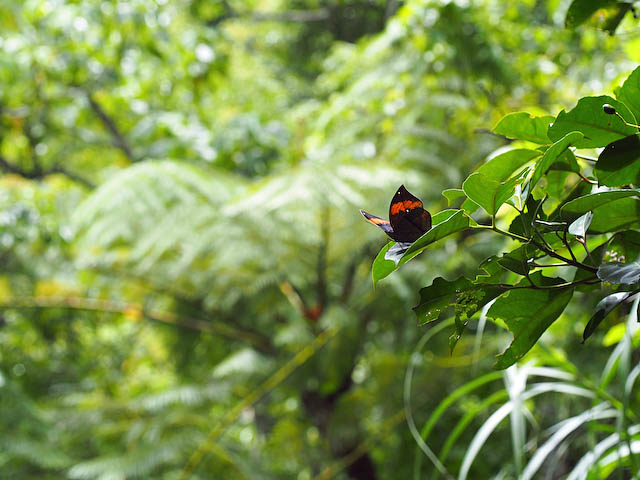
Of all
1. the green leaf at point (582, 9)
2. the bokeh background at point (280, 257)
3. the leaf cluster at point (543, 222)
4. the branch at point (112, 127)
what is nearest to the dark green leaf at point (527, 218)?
the leaf cluster at point (543, 222)

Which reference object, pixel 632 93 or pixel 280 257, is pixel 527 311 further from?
pixel 280 257

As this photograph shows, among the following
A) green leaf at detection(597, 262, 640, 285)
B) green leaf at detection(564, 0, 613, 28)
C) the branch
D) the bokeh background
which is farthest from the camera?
the branch

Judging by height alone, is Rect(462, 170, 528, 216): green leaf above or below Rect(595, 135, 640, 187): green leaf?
below

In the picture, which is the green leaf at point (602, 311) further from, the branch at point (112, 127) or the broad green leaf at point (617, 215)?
the branch at point (112, 127)

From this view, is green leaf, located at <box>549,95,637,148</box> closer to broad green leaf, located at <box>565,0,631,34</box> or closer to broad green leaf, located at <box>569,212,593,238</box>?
broad green leaf, located at <box>569,212,593,238</box>

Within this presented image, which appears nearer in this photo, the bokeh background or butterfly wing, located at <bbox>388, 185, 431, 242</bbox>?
butterfly wing, located at <bbox>388, 185, 431, 242</bbox>

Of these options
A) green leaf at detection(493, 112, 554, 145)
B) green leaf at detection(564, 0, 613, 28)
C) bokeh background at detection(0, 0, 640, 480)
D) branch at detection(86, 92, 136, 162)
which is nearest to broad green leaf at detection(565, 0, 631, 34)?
green leaf at detection(564, 0, 613, 28)

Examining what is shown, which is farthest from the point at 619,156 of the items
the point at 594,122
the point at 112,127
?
the point at 112,127

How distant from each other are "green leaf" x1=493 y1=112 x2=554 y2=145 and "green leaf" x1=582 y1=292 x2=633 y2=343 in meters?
0.07

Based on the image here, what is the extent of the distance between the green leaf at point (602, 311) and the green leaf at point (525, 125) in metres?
0.07

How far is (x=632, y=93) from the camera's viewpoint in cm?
23

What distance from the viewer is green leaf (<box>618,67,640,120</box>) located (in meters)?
0.22

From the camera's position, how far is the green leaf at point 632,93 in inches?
8.8

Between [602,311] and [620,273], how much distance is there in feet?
0.08
